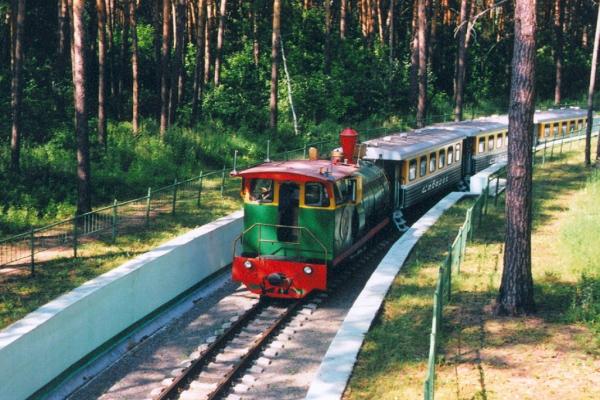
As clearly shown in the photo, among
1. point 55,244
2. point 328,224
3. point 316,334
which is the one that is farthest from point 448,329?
point 55,244

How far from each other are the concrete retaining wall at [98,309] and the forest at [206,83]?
3.80m

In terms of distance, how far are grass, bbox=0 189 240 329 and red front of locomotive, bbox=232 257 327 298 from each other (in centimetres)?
285

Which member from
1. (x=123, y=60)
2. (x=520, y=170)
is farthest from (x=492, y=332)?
(x=123, y=60)

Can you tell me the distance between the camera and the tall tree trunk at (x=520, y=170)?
11.9 metres

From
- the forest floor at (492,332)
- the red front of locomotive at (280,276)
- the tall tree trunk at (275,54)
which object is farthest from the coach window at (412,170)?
the tall tree trunk at (275,54)

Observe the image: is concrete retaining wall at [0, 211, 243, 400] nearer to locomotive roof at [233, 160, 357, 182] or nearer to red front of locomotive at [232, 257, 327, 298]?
red front of locomotive at [232, 257, 327, 298]

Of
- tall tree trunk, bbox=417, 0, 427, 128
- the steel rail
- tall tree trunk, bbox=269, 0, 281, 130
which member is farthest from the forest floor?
tall tree trunk, bbox=417, 0, 427, 128

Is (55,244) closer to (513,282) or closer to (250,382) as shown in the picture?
(250,382)

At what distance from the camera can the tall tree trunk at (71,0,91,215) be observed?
59.8 ft

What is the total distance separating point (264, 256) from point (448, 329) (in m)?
5.07

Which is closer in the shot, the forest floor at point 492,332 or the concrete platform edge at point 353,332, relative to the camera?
the forest floor at point 492,332

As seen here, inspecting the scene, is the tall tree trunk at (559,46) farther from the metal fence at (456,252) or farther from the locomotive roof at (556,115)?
the metal fence at (456,252)

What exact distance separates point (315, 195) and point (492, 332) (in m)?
5.10

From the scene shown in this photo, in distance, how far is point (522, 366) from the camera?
10453 millimetres
